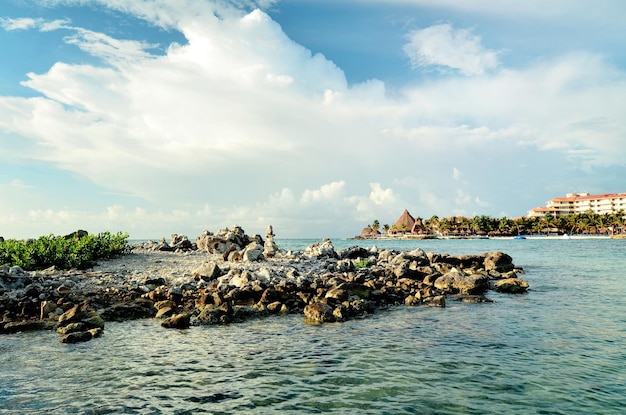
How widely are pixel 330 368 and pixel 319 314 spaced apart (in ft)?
20.5

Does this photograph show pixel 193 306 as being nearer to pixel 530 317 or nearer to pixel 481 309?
pixel 481 309

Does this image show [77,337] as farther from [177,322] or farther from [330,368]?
[330,368]

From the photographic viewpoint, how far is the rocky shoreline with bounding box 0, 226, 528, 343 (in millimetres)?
18078

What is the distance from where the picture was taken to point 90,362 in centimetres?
1267

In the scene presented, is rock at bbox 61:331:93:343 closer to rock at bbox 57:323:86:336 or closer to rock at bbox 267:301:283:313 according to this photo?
rock at bbox 57:323:86:336

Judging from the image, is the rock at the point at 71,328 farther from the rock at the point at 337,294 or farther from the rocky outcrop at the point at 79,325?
the rock at the point at 337,294

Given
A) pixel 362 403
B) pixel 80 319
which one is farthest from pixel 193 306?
pixel 362 403

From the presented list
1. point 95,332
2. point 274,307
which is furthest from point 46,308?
point 274,307

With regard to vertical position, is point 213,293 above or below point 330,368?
above

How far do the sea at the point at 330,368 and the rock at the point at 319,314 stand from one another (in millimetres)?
615

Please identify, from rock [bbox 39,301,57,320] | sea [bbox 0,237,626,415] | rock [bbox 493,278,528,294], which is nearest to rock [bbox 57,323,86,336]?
sea [bbox 0,237,626,415]

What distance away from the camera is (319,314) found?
60.1 ft

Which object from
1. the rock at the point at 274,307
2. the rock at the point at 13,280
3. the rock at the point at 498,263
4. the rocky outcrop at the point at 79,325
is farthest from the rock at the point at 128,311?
the rock at the point at 498,263

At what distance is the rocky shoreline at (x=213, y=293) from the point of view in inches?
712
